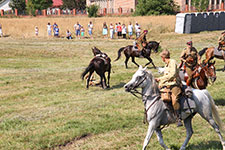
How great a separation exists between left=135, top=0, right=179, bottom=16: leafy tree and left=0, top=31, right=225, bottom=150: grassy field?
Answer: 3220 centimetres

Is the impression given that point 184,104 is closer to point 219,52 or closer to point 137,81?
point 137,81

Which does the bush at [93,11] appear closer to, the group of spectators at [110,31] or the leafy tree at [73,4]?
the group of spectators at [110,31]

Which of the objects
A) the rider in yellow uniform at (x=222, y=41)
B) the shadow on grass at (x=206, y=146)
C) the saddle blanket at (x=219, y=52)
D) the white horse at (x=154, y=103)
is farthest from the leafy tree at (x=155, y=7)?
the white horse at (x=154, y=103)

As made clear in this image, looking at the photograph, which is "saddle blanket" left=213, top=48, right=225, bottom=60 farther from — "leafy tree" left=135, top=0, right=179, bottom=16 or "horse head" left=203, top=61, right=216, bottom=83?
"leafy tree" left=135, top=0, right=179, bottom=16

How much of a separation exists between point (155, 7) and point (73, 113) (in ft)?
151

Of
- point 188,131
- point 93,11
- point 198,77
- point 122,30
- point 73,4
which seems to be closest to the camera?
point 188,131

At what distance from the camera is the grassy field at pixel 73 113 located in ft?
30.4

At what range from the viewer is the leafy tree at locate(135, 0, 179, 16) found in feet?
180

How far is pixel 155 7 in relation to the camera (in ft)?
182

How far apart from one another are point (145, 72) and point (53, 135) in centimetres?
387

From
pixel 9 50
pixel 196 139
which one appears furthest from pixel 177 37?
pixel 196 139

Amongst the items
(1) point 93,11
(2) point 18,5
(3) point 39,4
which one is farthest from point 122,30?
(2) point 18,5

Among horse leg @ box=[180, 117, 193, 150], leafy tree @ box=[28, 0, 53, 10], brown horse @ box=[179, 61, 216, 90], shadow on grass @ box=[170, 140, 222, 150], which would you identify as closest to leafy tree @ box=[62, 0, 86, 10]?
leafy tree @ box=[28, 0, 53, 10]

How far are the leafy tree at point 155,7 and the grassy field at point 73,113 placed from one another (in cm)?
3220
